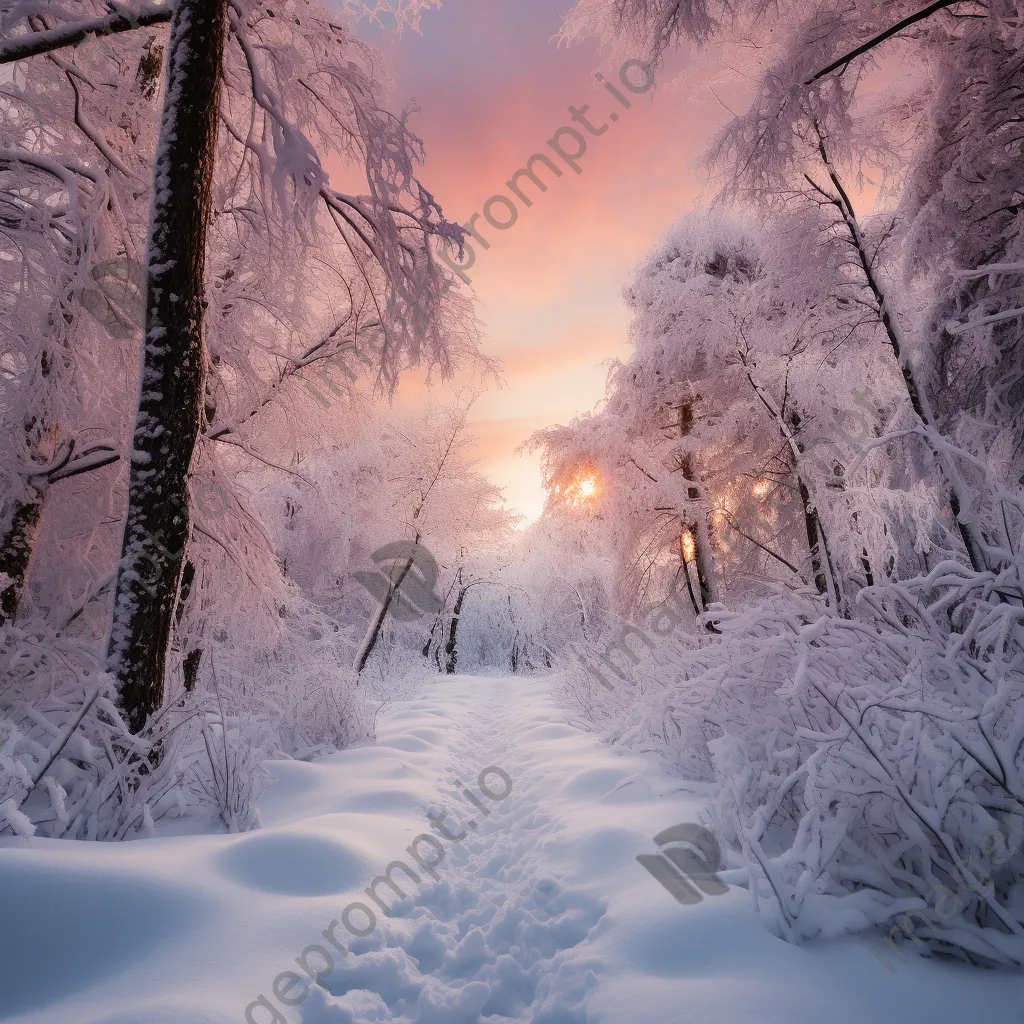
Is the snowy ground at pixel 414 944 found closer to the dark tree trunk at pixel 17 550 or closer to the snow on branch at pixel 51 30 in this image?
the dark tree trunk at pixel 17 550

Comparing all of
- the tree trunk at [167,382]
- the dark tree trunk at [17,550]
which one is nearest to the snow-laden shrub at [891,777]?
the tree trunk at [167,382]

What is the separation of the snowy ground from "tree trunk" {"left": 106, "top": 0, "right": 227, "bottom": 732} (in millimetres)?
1216

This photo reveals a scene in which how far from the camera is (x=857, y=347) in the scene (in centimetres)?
685

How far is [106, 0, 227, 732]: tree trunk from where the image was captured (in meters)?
3.36

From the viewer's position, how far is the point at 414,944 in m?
2.21

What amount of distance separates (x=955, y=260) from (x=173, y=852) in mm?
7614

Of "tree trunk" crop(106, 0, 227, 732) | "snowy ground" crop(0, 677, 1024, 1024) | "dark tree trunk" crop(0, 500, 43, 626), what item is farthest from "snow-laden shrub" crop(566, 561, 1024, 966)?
"dark tree trunk" crop(0, 500, 43, 626)

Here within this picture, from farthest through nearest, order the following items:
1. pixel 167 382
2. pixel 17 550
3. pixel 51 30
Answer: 1. pixel 17 550
2. pixel 167 382
3. pixel 51 30

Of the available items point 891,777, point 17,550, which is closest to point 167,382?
point 17,550

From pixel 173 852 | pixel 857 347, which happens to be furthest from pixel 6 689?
pixel 857 347

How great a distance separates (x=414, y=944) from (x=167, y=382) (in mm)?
3476

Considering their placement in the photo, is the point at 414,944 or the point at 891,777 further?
the point at 414,944

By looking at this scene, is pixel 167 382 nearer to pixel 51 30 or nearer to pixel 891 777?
pixel 51 30

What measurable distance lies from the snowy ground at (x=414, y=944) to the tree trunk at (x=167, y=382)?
1.22 metres
